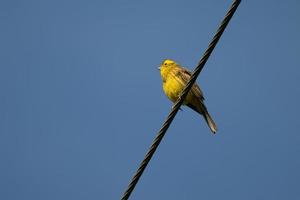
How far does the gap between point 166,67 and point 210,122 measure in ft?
5.62

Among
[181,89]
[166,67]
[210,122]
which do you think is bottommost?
[210,122]

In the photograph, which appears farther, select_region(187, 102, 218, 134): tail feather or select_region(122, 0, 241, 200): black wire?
select_region(187, 102, 218, 134): tail feather

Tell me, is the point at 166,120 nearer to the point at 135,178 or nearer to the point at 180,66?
the point at 135,178

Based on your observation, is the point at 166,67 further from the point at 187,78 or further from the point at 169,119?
the point at 169,119

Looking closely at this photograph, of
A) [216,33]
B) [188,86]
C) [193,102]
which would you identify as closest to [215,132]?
[193,102]

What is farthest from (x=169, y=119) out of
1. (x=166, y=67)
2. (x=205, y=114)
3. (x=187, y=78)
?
(x=166, y=67)

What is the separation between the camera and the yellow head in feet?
33.1

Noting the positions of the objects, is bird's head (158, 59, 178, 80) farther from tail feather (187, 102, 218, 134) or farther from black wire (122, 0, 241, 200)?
black wire (122, 0, 241, 200)

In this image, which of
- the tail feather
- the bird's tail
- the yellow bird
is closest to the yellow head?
the yellow bird

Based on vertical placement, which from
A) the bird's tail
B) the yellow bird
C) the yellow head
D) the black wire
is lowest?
the black wire

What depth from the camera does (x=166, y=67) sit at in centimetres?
1040

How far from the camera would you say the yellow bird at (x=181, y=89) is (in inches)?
367

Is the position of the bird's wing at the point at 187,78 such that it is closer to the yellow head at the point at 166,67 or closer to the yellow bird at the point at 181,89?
the yellow bird at the point at 181,89

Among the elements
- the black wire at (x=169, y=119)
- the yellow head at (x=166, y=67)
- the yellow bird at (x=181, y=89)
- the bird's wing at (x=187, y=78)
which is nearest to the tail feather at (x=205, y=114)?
the yellow bird at (x=181, y=89)
